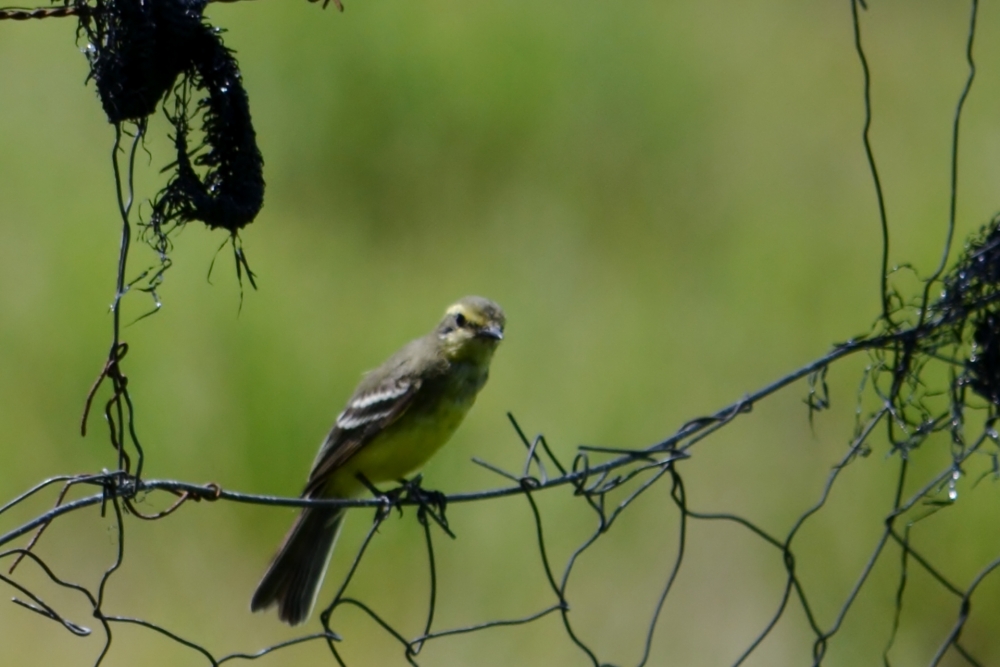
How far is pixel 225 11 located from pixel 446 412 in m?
4.35

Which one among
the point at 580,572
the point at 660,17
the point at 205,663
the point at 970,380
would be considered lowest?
the point at 970,380

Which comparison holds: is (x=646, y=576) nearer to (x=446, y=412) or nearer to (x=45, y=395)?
(x=446, y=412)

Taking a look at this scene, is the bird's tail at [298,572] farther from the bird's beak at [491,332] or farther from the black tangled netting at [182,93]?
the black tangled netting at [182,93]

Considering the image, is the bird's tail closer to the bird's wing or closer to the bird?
the bird

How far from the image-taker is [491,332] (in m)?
5.24

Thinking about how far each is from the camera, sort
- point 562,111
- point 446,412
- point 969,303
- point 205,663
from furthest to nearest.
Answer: point 562,111 < point 205,663 < point 446,412 < point 969,303

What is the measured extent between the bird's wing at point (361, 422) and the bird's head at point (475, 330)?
20 cm

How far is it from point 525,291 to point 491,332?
9.00 feet

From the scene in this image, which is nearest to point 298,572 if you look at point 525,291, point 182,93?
point 182,93

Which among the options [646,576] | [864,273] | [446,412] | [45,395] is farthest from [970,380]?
[45,395]

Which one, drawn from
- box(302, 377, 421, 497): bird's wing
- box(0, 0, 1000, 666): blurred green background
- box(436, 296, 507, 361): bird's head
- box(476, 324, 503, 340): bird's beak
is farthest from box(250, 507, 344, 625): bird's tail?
box(0, 0, 1000, 666): blurred green background

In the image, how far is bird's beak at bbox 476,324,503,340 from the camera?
17.2 ft

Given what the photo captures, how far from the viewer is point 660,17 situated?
9.51 meters

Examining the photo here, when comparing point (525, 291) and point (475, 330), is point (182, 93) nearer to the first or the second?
point (475, 330)
